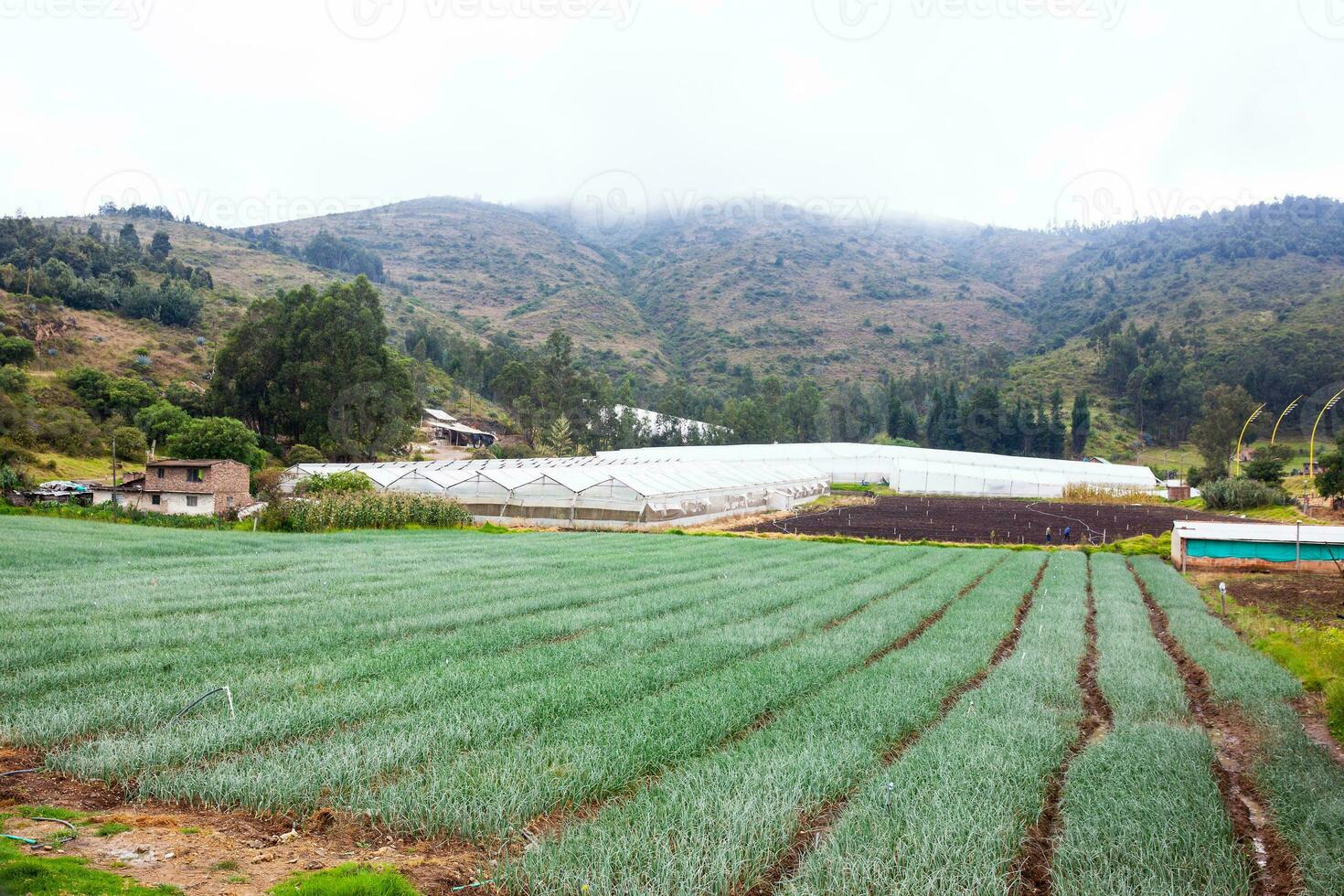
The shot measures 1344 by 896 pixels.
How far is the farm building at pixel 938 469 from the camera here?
211 ft

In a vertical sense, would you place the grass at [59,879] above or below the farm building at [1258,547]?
below

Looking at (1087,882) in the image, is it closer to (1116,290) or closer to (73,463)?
(73,463)

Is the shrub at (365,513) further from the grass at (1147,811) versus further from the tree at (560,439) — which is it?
the tree at (560,439)

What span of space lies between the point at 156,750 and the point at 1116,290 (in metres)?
176

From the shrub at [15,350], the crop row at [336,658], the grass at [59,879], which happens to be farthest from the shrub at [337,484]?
the shrub at [15,350]

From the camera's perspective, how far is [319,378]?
5550cm

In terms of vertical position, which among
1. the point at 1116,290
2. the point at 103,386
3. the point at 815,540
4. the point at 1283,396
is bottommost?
the point at 815,540

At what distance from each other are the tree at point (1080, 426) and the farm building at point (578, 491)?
210ft

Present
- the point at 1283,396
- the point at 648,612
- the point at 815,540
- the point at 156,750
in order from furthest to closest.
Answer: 1. the point at 1283,396
2. the point at 815,540
3. the point at 648,612
4. the point at 156,750

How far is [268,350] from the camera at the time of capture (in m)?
56.7

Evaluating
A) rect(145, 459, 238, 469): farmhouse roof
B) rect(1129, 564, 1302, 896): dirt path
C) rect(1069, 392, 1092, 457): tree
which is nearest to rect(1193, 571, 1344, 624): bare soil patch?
rect(1129, 564, 1302, 896): dirt path

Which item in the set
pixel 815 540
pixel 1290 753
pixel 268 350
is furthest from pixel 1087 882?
pixel 268 350

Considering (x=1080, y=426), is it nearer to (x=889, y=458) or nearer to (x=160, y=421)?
(x=889, y=458)

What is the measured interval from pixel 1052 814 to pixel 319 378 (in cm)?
5716
